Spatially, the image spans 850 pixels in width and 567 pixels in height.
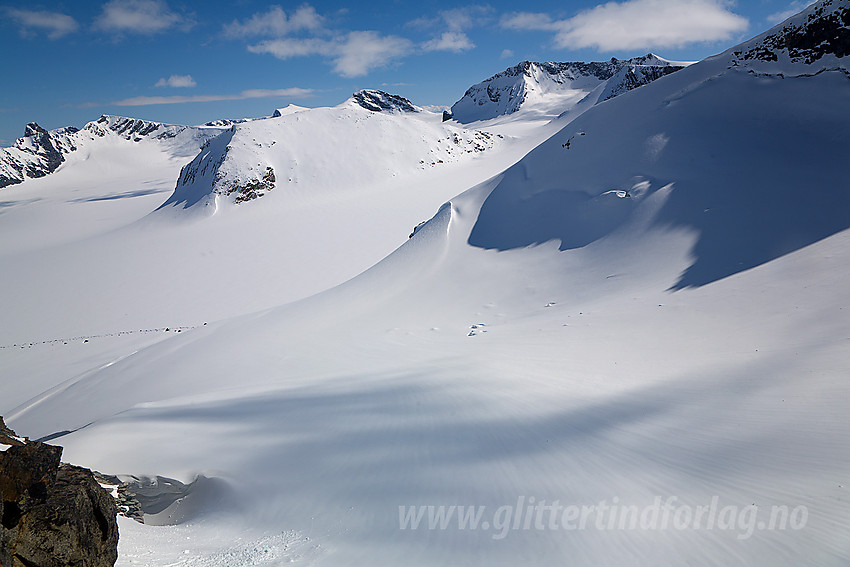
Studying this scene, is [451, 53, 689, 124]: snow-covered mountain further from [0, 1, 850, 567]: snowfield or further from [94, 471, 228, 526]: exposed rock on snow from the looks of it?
[94, 471, 228, 526]: exposed rock on snow

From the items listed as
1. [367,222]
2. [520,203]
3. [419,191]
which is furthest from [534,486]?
[419,191]

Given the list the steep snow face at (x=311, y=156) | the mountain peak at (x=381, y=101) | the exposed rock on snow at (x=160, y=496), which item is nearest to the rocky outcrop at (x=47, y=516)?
the exposed rock on snow at (x=160, y=496)

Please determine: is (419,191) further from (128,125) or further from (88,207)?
(128,125)

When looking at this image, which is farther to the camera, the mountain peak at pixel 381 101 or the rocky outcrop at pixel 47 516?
the mountain peak at pixel 381 101

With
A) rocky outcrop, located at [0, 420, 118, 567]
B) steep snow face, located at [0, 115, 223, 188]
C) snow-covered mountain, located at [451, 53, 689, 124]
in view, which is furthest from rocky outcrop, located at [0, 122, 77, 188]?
rocky outcrop, located at [0, 420, 118, 567]

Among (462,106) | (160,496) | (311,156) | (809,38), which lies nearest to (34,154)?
(311,156)

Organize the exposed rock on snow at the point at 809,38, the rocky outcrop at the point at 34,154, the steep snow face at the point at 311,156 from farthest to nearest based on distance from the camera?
the rocky outcrop at the point at 34,154
the steep snow face at the point at 311,156
the exposed rock on snow at the point at 809,38

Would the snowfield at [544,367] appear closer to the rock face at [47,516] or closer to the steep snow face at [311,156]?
the rock face at [47,516]
